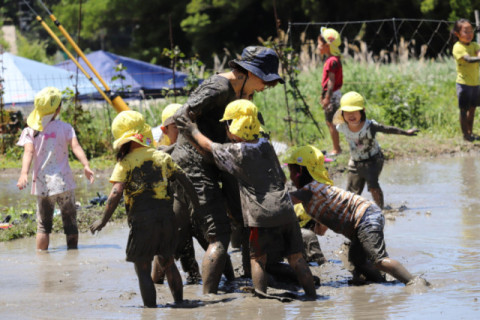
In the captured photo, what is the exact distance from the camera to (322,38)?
13.1 meters

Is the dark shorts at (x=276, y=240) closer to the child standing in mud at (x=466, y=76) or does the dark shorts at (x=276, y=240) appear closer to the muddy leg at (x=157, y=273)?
the muddy leg at (x=157, y=273)

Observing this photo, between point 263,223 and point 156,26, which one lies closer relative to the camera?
point 263,223

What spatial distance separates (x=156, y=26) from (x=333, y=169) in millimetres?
25799

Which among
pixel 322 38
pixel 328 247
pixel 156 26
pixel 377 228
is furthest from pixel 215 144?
pixel 156 26

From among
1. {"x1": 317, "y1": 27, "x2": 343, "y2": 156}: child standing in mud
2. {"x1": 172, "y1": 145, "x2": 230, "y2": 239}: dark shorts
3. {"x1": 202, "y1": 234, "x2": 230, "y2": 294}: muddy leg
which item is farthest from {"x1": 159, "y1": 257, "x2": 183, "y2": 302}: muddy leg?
{"x1": 317, "y1": 27, "x2": 343, "y2": 156}: child standing in mud

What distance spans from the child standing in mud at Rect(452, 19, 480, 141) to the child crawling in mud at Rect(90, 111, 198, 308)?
28.0ft

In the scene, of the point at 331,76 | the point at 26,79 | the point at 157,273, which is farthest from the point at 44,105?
the point at 26,79

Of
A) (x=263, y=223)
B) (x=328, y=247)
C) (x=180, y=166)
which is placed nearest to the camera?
(x=263, y=223)

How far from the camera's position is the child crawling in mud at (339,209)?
20.9 ft

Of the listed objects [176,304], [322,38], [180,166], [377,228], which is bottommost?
[176,304]

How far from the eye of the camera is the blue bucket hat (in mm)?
6363

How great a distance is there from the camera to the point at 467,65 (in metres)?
13.7

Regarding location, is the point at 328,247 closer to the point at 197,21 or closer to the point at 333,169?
the point at 333,169

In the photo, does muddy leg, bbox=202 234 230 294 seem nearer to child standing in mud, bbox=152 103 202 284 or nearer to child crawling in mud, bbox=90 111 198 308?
child crawling in mud, bbox=90 111 198 308
